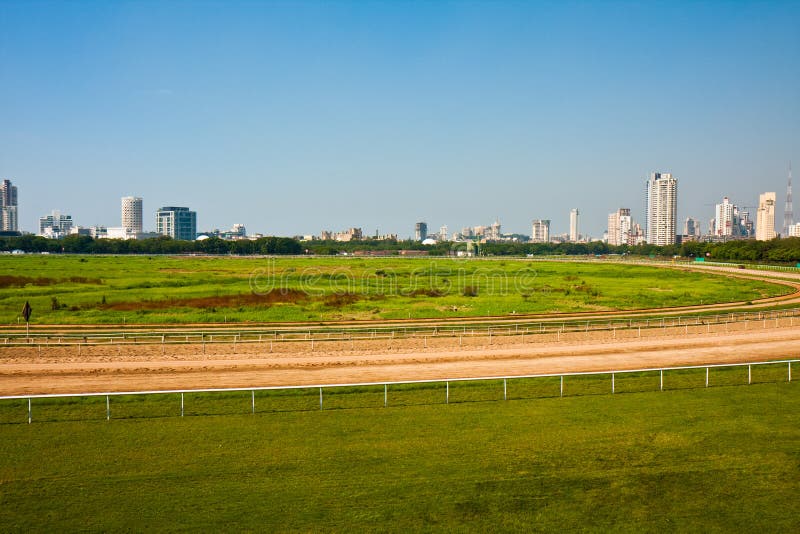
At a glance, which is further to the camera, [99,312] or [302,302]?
[302,302]

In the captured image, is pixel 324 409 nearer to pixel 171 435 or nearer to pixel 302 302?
pixel 171 435

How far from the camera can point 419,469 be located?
15148 mm

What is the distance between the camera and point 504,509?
12961 millimetres

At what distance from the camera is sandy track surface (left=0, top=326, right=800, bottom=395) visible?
987 inches

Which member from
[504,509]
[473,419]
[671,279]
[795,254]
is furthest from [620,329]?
[795,254]

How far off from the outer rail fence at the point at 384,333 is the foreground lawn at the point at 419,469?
15030 mm

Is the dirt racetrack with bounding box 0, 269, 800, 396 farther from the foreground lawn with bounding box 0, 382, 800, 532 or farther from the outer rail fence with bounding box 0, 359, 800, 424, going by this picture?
the foreground lawn with bounding box 0, 382, 800, 532

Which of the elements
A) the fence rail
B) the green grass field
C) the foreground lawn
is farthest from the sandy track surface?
the green grass field

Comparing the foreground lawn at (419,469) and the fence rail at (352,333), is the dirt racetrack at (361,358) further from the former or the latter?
the foreground lawn at (419,469)

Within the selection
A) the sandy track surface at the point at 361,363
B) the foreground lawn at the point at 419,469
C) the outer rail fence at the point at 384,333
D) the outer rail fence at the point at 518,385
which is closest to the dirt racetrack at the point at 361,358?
the sandy track surface at the point at 361,363

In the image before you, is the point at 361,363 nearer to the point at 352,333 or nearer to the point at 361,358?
the point at 361,358

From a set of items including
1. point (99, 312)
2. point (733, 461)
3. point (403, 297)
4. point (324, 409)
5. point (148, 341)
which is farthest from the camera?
point (403, 297)

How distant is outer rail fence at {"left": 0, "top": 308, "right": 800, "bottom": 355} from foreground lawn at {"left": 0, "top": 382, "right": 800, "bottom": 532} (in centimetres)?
1503

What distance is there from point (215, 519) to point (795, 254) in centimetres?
12829
